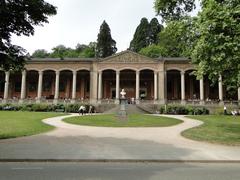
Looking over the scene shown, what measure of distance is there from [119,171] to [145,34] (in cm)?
7849

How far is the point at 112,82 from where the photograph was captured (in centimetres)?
5684

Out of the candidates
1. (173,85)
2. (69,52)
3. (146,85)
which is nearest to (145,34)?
(69,52)

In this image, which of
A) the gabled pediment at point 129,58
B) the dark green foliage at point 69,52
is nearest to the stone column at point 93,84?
the gabled pediment at point 129,58

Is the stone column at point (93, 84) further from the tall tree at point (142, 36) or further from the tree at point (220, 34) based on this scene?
the tree at point (220, 34)

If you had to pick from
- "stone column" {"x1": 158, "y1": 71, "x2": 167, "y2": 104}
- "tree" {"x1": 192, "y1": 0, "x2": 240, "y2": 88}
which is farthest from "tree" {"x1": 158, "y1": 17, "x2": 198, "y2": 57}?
"stone column" {"x1": 158, "y1": 71, "x2": 167, "y2": 104}

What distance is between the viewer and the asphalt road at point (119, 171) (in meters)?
7.16

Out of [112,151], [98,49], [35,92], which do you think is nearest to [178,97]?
[35,92]

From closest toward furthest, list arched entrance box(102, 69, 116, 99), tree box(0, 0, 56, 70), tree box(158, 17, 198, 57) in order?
tree box(0, 0, 56, 70)
tree box(158, 17, 198, 57)
arched entrance box(102, 69, 116, 99)

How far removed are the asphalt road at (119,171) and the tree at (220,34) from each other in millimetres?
6059

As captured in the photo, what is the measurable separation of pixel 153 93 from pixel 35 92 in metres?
25.5

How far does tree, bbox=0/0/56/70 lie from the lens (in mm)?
11625

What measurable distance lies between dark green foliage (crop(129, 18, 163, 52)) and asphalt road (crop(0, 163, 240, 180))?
7553 cm

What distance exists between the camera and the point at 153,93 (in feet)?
182

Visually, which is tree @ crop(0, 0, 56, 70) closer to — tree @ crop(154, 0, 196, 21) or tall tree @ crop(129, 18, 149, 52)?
tree @ crop(154, 0, 196, 21)
